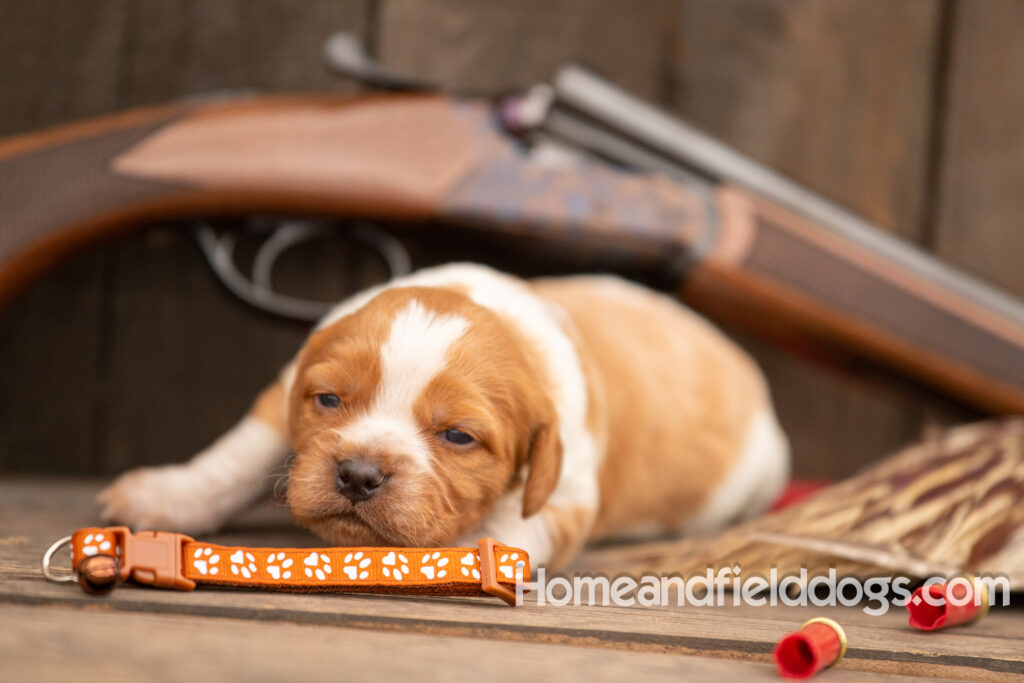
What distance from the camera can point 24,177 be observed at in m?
1.37

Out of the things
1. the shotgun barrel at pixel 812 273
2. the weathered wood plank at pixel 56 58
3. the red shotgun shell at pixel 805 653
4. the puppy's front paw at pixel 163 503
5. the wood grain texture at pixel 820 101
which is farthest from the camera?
the wood grain texture at pixel 820 101

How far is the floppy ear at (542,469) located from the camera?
3.43ft

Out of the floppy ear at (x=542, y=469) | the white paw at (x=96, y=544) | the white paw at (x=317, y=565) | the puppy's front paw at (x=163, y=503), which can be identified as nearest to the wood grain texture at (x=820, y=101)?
the floppy ear at (x=542, y=469)

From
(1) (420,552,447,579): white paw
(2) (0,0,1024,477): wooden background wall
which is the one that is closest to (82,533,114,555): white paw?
(1) (420,552,447,579): white paw

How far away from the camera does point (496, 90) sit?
1858 millimetres

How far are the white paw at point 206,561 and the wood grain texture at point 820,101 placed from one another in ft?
4.93

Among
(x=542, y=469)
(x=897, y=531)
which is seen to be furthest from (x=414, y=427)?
(x=897, y=531)

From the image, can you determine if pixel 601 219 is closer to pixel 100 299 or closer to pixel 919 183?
pixel 919 183

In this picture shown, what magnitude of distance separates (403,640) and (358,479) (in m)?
0.34

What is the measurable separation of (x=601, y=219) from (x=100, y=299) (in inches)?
42.0

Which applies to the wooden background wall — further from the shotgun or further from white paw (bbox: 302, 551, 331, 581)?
white paw (bbox: 302, 551, 331, 581)

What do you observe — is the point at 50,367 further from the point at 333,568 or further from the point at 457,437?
the point at 333,568

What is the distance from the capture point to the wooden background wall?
1.82 m

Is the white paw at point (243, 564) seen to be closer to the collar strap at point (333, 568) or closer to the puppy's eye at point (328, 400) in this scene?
the collar strap at point (333, 568)
